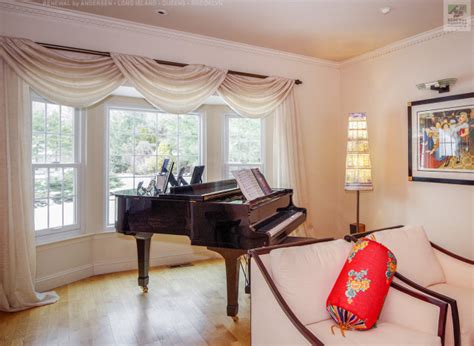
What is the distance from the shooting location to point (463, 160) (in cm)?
330

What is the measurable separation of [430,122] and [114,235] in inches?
153

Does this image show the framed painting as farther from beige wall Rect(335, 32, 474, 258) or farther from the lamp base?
the lamp base

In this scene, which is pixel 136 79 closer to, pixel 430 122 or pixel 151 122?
pixel 151 122

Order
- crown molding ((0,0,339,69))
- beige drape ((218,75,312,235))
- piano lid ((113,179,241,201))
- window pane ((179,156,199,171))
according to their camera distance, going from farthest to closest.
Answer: window pane ((179,156,199,171)) → beige drape ((218,75,312,235)) → crown molding ((0,0,339,69)) → piano lid ((113,179,241,201))

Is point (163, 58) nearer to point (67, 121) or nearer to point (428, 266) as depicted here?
point (67, 121)

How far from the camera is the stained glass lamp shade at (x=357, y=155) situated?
3.86m

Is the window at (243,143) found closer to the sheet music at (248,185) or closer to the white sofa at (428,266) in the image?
the sheet music at (248,185)

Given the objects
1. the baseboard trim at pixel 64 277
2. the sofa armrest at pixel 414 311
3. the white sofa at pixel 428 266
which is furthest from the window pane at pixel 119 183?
the sofa armrest at pixel 414 311

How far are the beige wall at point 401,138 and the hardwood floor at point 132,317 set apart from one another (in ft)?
6.99

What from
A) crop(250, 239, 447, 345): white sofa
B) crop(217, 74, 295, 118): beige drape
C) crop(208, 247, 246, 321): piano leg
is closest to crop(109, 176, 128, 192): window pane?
crop(217, 74, 295, 118): beige drape

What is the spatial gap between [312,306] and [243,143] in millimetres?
3133

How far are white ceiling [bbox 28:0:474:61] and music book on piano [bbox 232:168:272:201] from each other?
156 centimetres

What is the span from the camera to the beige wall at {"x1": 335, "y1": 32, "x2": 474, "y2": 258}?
Result: 3.35 metres

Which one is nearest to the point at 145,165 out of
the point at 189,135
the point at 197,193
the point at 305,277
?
Result: the point at 189,135
